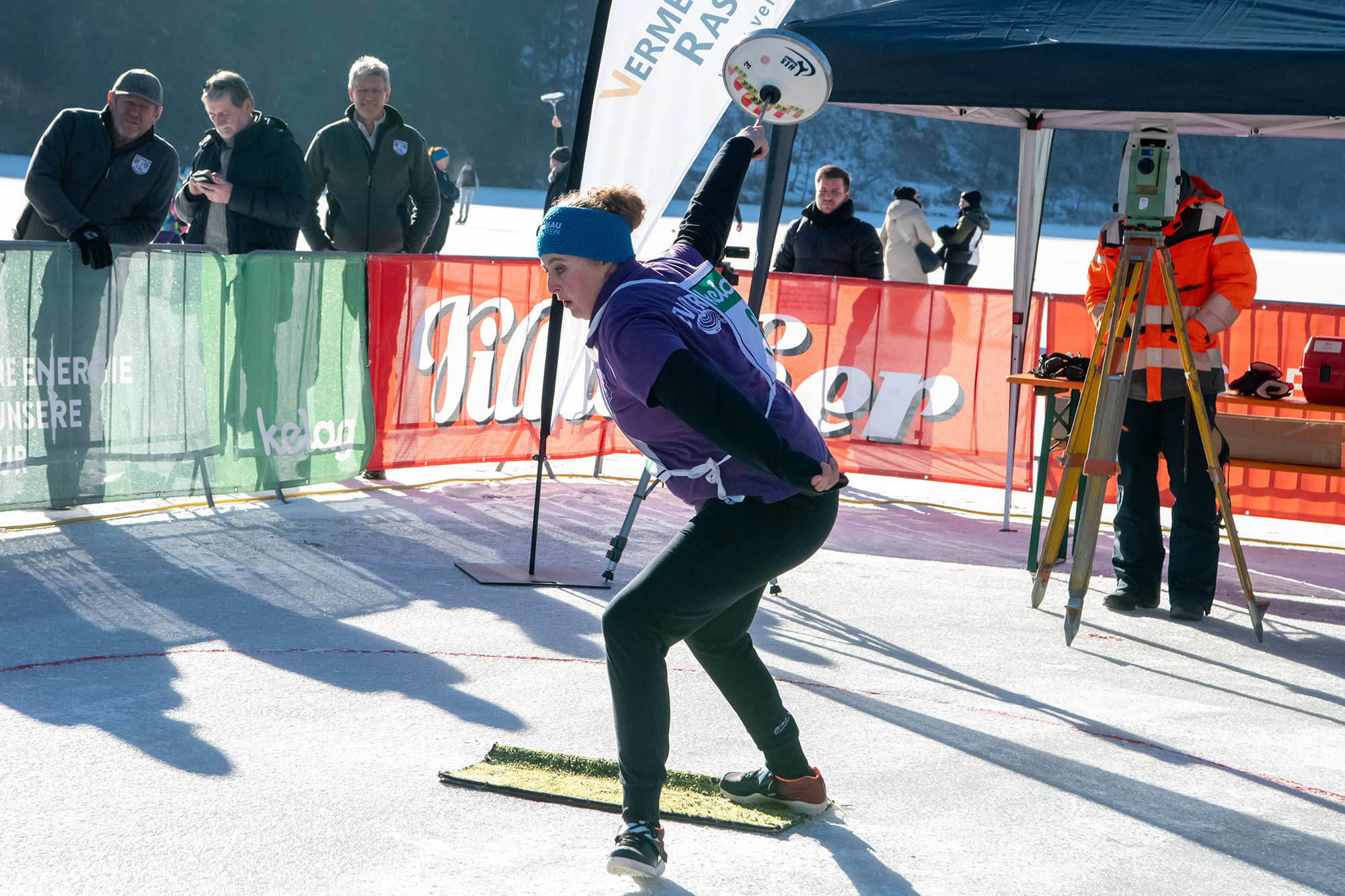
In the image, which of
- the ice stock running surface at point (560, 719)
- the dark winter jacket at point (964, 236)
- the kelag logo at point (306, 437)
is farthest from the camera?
the dark winter jacket at point (964, 236)

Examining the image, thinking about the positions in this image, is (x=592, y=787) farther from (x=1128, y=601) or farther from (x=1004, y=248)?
(x=1004, y=248)

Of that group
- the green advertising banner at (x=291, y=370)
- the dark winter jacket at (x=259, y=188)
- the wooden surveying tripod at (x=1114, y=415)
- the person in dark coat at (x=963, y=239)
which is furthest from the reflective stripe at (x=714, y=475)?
the person in dark coat at (x=963, y=239)

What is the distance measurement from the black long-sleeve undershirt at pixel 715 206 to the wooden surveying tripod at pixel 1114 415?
2311mm

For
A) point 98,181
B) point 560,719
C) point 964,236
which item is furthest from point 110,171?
point 964,236

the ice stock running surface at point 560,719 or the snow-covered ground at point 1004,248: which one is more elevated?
the snow-covered ground at point 1004,248

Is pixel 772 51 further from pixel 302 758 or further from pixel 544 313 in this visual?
pixel 544 313

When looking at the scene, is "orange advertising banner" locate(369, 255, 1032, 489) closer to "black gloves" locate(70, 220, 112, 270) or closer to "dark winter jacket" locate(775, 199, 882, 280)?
"dark winter jacket" locate(775, 199, 882, 280)

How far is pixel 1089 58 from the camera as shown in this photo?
5.99m

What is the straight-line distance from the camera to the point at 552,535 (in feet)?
23.2

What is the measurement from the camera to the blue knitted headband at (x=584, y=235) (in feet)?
10.4

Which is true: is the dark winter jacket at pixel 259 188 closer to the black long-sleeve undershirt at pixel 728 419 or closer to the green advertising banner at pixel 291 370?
the green advertising banner at pixel 291 370

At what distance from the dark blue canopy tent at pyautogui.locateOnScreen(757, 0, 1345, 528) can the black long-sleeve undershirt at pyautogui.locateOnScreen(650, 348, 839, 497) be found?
3.49 m

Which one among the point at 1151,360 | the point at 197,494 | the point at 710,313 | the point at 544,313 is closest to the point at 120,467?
the point at 197,494

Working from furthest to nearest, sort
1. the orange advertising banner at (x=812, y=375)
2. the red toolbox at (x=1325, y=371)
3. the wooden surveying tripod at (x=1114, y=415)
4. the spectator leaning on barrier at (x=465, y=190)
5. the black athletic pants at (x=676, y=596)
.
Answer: the spectator leaning on barrier at (x=465, y=190) < the orange advertising banner at (x=812, y=375) < the red toolbox at (x=1325, y=371) < the wooden surveying tripod at (x=1114, y=415) < the black athletic pants at (x=676, y=596)
